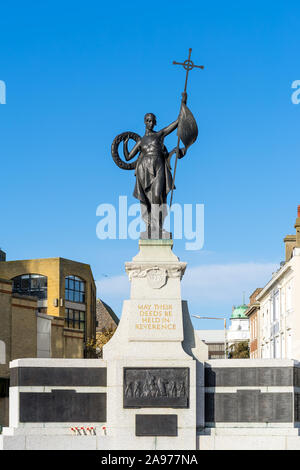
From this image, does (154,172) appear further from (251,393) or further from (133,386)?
(251,393)

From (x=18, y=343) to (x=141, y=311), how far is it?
1147 inches

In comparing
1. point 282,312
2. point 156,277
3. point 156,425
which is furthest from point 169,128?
point 282,312

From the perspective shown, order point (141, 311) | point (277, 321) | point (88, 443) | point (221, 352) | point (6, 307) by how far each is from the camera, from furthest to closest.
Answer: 1. point (221, 352)
2. point (277, 321)
3. point (6, 307)
4. point (141, 311)
5. point (88, 443)

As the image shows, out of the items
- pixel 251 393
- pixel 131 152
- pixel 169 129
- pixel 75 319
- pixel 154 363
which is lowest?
pixel 251 393

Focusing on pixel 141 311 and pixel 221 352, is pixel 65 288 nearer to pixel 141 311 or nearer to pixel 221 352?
pixel 141 311

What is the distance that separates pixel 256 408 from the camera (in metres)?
21.0

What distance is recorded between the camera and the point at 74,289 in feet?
278

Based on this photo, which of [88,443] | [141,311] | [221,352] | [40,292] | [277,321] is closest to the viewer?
[88,443]

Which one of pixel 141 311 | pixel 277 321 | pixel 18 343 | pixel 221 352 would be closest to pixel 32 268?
pixel 277 321

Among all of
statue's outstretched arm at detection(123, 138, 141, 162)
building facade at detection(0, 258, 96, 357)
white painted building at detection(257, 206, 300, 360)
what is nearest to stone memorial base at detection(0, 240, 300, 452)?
statue's outstretched arm at detection(123, 138, 141, 162)

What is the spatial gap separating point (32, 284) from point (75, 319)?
5.71 meters

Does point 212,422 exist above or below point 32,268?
below

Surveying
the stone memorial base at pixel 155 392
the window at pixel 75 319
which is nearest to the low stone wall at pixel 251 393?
the stone memorial base at pixel 155 392

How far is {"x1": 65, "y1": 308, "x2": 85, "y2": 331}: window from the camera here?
273ft
